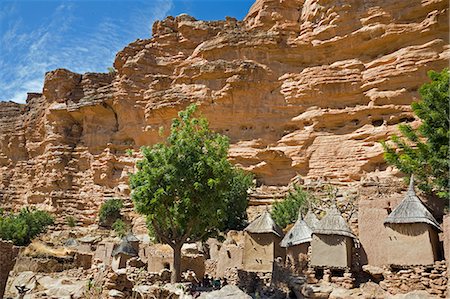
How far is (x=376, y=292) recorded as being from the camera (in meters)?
10.6

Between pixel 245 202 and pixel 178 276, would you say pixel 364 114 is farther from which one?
pixel 178 276

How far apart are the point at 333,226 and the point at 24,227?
29445 millimetres

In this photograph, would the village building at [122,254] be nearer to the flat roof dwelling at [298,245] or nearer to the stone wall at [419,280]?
the flat roof dwelling at [298,245]

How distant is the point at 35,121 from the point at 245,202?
33.8 m

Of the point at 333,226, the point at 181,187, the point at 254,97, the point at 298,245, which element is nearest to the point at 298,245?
the point at 298,245

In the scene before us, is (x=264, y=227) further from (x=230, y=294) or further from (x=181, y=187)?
(x=230, y=294)

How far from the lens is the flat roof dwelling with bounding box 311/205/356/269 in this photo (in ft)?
38.3

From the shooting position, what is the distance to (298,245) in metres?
13.7

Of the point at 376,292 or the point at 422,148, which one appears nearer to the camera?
the point at 376,292

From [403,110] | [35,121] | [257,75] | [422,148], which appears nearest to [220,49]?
[257,75]

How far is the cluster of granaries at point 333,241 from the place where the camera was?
11148 millimetres

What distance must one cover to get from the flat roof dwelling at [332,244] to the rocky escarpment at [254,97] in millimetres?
25289

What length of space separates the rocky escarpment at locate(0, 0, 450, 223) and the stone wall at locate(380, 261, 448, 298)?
→ 26243mm

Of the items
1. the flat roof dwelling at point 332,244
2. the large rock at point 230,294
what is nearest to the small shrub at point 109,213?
the flat roof dwelling at point 332,244
